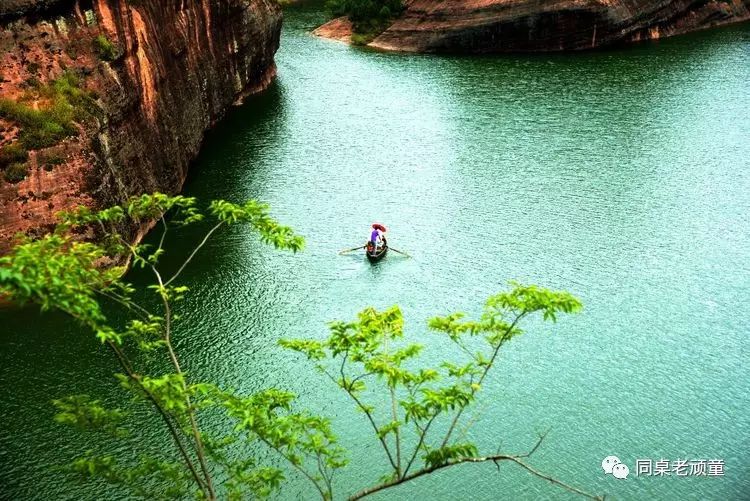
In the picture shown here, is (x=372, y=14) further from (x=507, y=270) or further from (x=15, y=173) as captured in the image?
(x=15, y=173)

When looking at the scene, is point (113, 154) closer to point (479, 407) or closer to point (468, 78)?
point (479, 407)

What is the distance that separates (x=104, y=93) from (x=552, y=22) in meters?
48.6

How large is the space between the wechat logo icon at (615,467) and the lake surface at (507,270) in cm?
25

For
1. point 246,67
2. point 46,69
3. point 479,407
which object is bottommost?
point 479,407

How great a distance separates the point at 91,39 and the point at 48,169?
6488mm

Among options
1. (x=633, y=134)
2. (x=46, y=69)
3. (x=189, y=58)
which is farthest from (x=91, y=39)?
(x=633, y=134)

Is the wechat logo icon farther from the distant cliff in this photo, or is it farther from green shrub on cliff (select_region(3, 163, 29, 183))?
the distant cliff

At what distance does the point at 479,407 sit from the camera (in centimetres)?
2439

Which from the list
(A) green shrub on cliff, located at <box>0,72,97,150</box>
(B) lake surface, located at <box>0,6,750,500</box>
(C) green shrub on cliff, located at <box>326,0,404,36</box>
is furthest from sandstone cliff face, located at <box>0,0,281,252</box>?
(C) green shrub on cliff, located at <box>326,0,404,36</box>

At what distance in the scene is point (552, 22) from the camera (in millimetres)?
71750

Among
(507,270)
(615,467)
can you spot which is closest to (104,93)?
(507,270)

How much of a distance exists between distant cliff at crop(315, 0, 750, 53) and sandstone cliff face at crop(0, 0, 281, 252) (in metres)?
33.6

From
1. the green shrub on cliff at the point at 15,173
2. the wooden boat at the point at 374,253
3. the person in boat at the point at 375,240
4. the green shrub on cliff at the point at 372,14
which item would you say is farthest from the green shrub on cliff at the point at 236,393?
the green shrub on cliff at the point at 372,14

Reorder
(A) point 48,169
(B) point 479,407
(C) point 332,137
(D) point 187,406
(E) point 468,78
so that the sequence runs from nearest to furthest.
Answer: (D) point 187,406 < (B) point 479,407 < (A) point 48,169 < (C) point 332,137 < (E) point 468,78
